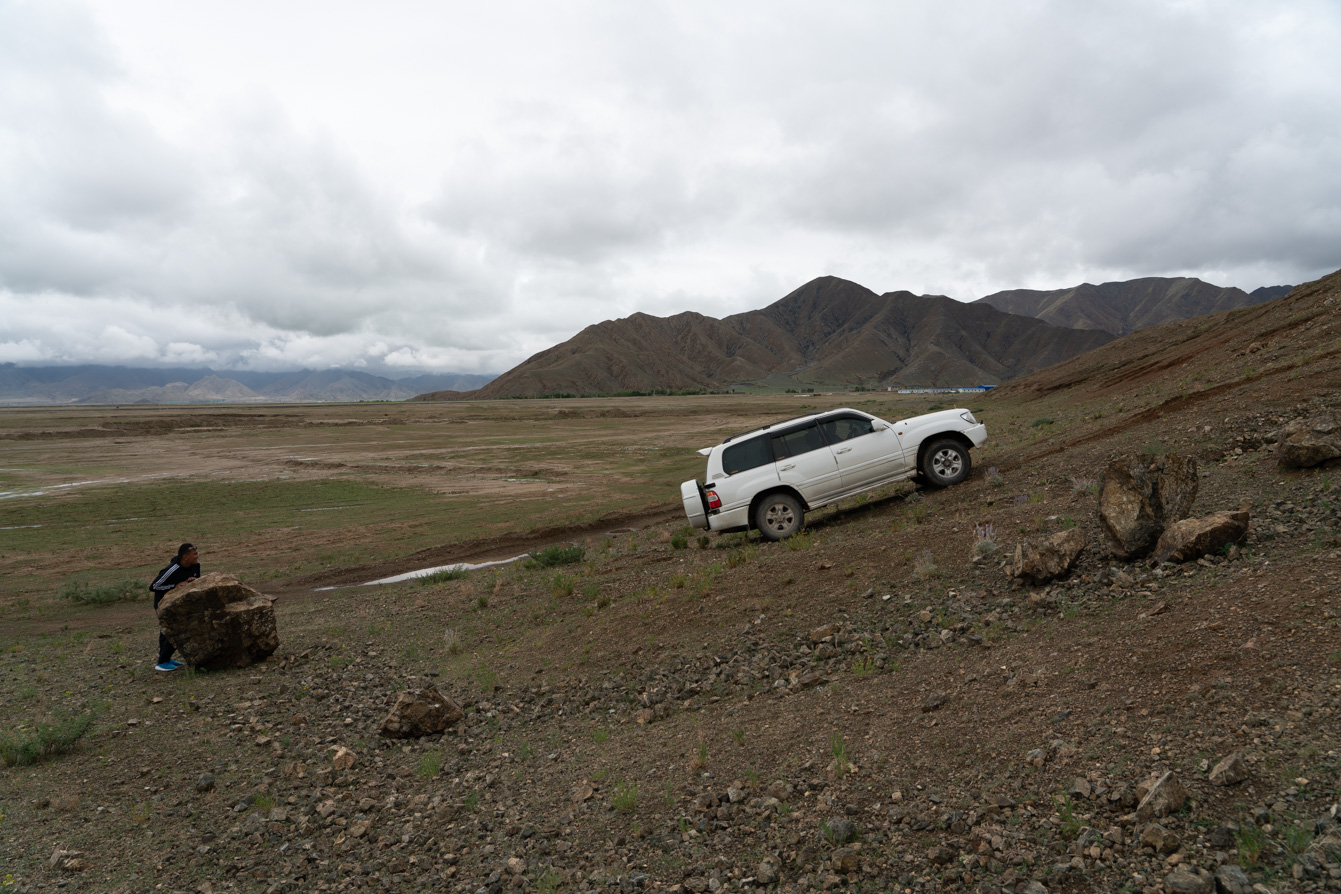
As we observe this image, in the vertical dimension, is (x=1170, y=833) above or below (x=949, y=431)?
below

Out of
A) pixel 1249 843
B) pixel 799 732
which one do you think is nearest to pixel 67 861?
pixel 799 732

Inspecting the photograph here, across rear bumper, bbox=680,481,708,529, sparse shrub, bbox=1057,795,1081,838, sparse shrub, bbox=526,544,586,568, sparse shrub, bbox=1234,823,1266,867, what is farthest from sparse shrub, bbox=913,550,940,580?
sparse shrub, bbox=526,544,586,568

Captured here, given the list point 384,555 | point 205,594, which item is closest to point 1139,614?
point 205,594

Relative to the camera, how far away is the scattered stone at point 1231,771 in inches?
139

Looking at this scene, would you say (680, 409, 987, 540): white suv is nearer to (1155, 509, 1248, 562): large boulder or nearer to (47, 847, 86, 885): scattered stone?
(1155, 509, 1248, 562): large boulder

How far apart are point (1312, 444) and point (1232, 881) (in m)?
6.94

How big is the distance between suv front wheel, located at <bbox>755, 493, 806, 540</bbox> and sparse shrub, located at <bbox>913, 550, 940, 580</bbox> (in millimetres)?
3799

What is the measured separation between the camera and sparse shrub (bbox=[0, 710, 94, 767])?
21.5 feet

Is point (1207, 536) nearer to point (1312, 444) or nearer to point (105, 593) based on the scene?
point (1312, 444)

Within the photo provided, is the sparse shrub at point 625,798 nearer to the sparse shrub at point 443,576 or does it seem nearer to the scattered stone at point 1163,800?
the scattered stone at point 1163,800

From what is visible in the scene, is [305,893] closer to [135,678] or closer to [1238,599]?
[135,678]

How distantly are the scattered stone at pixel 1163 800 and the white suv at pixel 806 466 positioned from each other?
843cm

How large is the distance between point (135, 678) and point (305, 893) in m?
5.89

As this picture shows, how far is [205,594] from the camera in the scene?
8.90 m
